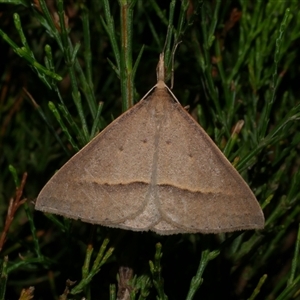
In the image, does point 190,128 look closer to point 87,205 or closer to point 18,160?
point 87,205

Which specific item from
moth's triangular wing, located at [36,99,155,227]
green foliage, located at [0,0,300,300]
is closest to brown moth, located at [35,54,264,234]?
moth's triangular wing, located at [36,99,155,227]

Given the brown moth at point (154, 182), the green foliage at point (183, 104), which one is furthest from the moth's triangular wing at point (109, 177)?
the green foliage at point (183, 104)

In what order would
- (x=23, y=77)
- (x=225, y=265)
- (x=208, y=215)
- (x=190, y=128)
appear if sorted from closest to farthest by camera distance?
(x=208, y=215)
(x=190, y=128)
(x=225, y=265)
(x=23, y=77)

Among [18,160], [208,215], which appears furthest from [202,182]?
[18,160]

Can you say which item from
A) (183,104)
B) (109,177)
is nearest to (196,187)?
(109,177)

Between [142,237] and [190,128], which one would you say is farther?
[142,237]

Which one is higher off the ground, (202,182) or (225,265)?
(202,182)

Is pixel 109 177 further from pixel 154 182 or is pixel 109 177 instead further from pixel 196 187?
pixel 196 187
